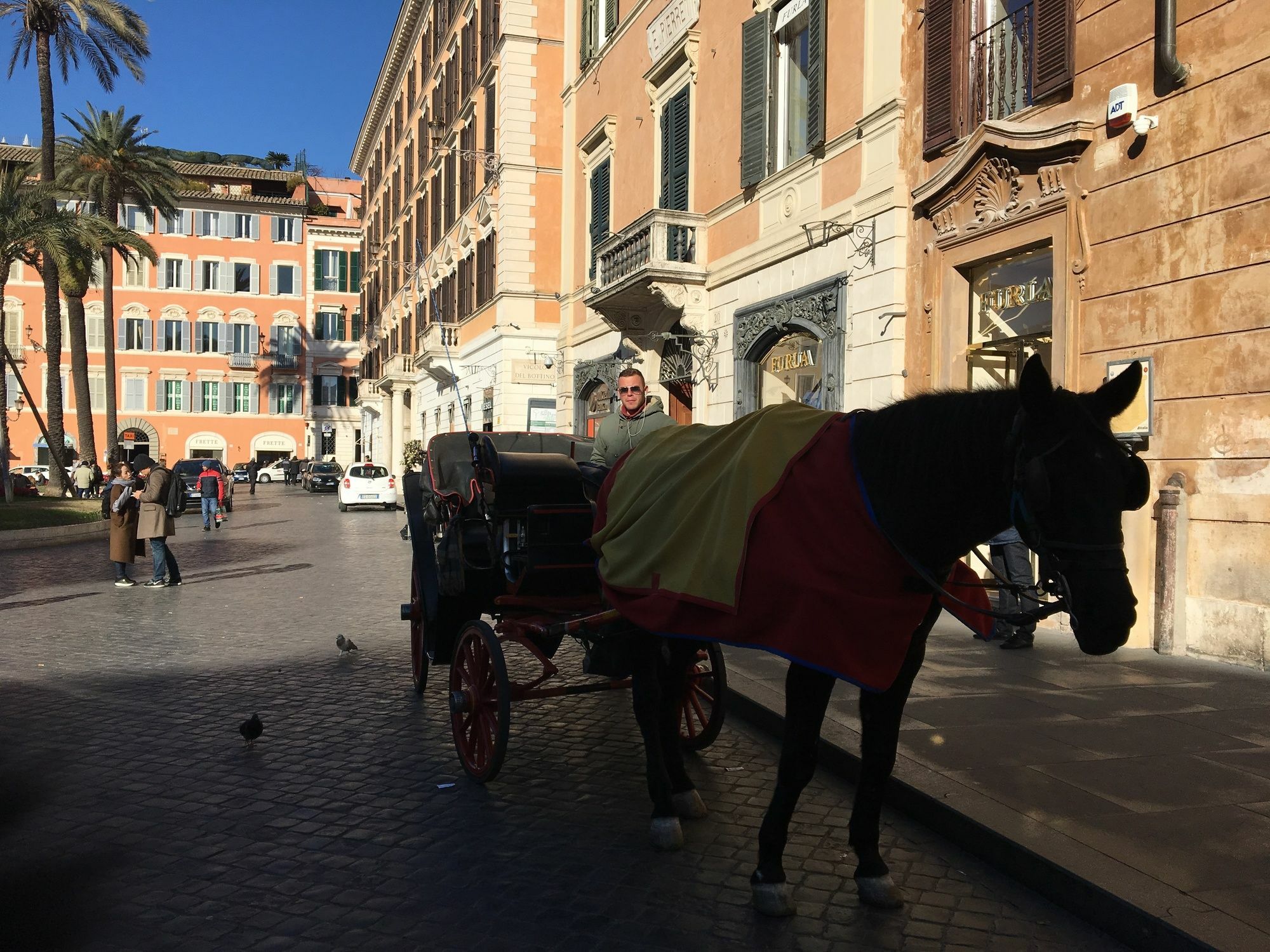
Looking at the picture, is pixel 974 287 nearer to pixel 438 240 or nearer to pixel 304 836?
pixel 304 836

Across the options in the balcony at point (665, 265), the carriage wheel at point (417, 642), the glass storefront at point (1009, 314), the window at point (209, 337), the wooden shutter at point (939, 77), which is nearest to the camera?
the carriage wheel at point (417, 642)

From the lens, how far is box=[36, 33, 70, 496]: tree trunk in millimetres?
28844

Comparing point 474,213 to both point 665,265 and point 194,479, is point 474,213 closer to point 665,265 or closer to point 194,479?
point 194,479

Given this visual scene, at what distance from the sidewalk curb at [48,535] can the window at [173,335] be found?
43.4 meters

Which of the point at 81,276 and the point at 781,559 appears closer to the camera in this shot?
the point at 781,559

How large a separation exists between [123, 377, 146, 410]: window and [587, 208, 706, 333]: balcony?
53.2m

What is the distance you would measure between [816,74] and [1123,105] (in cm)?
525

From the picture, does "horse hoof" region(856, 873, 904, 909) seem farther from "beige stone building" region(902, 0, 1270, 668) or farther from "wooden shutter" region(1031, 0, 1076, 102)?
"wooden shutter" region(1031, 0, 1076, 102)

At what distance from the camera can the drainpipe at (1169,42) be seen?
800 cm

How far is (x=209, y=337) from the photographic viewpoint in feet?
209

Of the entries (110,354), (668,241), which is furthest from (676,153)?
(110,354)

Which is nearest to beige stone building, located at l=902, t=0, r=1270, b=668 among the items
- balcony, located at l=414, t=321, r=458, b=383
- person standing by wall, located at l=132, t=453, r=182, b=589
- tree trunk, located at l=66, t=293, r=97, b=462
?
person standing by wall, located at l=132, t=453, r=182, b=589

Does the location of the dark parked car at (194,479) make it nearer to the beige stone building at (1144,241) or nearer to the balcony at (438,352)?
the balcony at (438,352)

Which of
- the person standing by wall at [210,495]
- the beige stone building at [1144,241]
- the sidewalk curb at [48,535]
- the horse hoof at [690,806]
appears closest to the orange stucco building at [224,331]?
the person standing by wall at [210,495]
